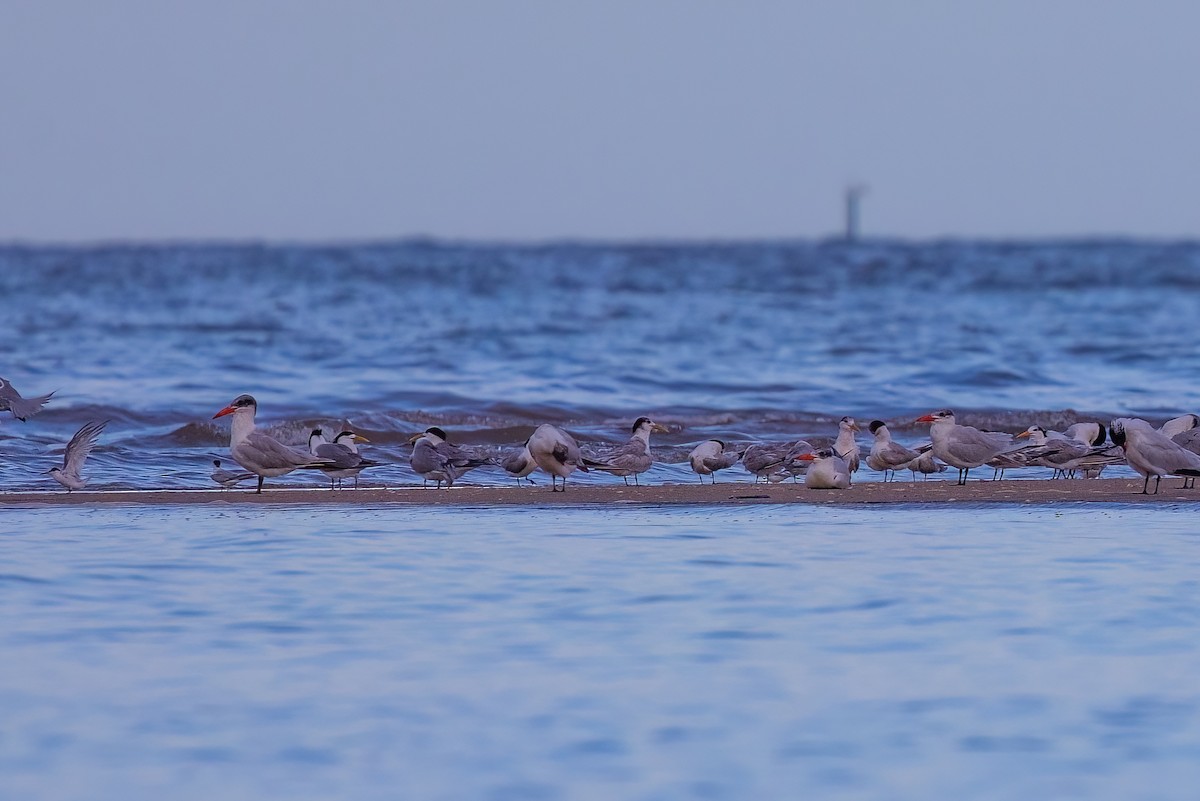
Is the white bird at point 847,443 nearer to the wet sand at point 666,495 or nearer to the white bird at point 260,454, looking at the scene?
the wet sand at point 666,495

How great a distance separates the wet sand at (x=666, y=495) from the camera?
8.96 m

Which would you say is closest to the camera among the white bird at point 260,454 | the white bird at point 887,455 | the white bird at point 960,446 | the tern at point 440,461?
the white bird at point 260,454

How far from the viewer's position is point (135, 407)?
607 inches

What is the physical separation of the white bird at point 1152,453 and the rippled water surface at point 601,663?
4.41ft

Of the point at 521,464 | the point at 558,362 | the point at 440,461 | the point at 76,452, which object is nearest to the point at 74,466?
the point at 76,452

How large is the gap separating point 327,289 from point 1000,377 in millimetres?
29413

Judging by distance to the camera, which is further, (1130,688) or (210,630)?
(210,630)

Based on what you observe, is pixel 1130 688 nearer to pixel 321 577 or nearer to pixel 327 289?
pixel 321 577

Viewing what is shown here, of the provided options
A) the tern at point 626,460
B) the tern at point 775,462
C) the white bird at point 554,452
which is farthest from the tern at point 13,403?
the tern at point 775,462

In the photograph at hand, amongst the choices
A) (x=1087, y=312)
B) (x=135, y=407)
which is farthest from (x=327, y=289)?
(x=135, y=407)

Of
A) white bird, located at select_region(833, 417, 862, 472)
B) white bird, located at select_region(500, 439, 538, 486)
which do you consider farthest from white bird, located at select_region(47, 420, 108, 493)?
white bird, located at select_region(833, 417, 862, 472)

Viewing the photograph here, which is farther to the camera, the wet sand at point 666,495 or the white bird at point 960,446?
the white bird at point 960,446

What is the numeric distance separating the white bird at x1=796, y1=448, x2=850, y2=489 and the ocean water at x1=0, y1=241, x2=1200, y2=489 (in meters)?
1.89

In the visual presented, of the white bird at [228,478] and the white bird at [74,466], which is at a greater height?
the white bird at [74,466]
